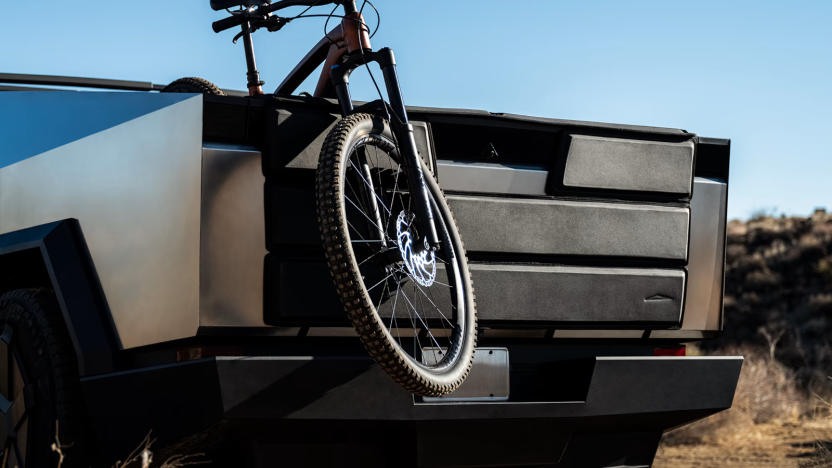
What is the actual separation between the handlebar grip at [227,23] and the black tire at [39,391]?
4.39 ft

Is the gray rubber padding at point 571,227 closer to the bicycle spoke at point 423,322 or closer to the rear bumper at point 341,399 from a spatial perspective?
the bicycle spoke at point 423,322

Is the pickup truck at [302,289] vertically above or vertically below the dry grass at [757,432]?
above

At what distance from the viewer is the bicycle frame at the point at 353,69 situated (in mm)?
3348

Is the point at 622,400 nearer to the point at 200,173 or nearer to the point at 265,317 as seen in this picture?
the point at 265,317

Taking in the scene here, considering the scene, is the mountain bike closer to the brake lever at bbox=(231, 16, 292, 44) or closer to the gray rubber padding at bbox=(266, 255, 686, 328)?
the gray rubber padding at bbox=(266, 255, 686, 328)

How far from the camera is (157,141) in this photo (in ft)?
10.3

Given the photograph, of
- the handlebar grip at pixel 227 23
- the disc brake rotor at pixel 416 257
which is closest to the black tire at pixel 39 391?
→ the disc brake rotor at pixel 416 257

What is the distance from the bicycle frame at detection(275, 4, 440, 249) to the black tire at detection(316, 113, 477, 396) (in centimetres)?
6

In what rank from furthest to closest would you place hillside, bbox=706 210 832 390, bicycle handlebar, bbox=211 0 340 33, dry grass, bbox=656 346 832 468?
hillside, bbox=706 210 832 390
dry grass, bbox=656 346 832 468
bicycle handlebar, bbox=211 0 340 33

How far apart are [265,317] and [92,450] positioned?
0.90 metres

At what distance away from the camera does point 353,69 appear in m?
3.63

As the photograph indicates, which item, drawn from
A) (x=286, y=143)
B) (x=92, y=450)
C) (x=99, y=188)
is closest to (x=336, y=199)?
(x=286, y=143)

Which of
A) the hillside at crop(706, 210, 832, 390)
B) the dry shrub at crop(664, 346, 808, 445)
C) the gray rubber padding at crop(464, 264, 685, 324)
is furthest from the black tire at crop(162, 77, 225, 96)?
the hillside at crop(706, 210, 832, 390)

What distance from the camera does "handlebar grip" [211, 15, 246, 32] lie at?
167 inches
